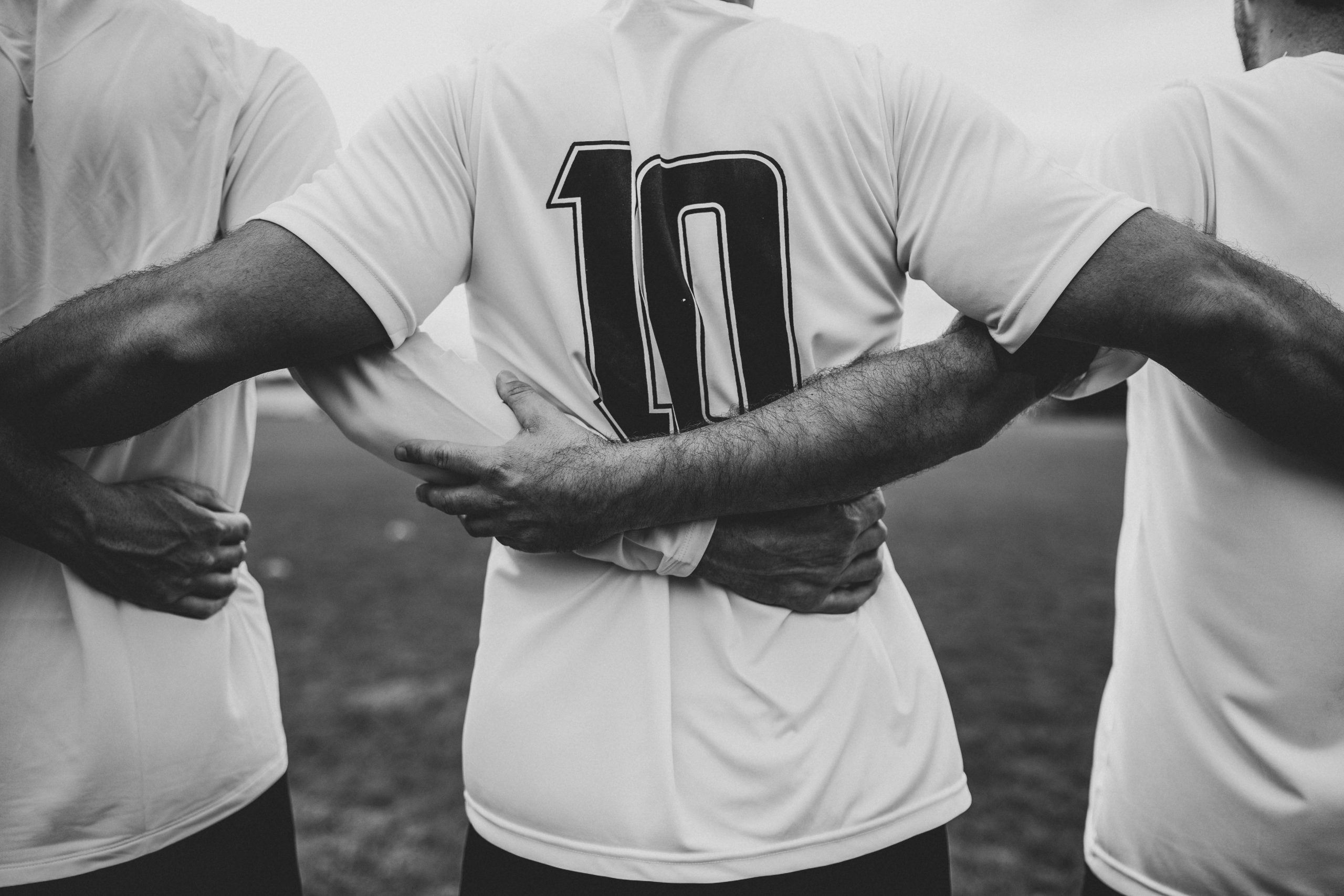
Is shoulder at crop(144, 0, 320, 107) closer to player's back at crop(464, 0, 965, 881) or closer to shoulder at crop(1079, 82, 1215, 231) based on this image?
player's back at crop(464, 0, 965, 881)

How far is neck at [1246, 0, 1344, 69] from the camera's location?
174 cm

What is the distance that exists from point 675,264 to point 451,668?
18.0 ft

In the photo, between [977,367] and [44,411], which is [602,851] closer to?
[977,367]

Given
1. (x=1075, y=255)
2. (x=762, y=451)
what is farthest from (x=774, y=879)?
(x=1075, y=255)

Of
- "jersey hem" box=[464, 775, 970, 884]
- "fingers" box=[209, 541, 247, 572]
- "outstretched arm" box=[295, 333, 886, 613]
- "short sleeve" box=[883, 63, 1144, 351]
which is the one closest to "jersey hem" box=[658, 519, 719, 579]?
"outstretched arm" box=[295, 333, 886, 613]

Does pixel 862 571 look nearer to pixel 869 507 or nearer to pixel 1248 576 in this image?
pixel 869 507

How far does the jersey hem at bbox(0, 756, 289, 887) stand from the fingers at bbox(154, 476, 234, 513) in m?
0.52

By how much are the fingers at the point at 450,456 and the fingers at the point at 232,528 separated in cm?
40

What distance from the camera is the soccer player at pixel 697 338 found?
1.47m

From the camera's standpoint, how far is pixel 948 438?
161cm

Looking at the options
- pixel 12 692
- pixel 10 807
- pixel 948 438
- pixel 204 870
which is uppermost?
pixel 948 438

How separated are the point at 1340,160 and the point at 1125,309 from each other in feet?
1.89

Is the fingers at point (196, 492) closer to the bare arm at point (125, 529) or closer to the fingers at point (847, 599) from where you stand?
the bare arm at point (125, 529)

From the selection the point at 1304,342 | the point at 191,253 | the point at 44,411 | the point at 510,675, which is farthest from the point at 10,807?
the point at 1304,342
